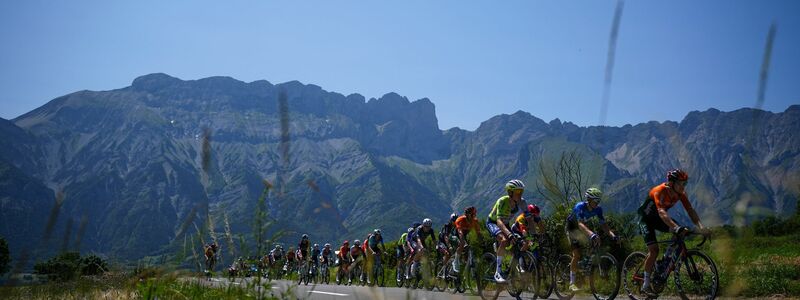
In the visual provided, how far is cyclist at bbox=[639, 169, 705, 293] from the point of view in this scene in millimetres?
8250

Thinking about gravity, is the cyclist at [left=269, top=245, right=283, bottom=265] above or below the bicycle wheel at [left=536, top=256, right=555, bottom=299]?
above

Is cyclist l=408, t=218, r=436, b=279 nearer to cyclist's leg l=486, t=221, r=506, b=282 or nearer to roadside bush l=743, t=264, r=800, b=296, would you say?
cyclist's leg l=486, t=221, r=506, b=282

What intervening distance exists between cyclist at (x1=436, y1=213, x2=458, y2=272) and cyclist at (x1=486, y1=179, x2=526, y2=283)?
4655mm

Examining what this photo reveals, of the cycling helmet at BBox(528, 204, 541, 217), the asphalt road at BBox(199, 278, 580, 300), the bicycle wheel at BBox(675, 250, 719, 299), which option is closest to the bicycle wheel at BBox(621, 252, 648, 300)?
the bicycle wheel at BBox(675, 250, 719, 299)

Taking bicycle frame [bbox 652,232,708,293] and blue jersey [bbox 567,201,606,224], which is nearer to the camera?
bicycle frame [bbox 652,232,708,293]

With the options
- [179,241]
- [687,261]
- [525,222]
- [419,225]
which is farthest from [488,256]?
[179,241]

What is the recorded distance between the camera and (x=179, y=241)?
17.2 feet

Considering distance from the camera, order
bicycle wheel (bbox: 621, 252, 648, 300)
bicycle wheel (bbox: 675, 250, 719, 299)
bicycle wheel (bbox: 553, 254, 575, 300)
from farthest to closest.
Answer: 1. bicycle wheel (bbox: 553, 254, 575, 300)
2. bicycle wheel (bbox: 621, 252, 648, 300)
3. bicycle wheel (bbox: 675, 250, 719, 299)

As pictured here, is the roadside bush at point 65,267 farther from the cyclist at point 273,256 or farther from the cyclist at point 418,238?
the cyclist at point 418,238

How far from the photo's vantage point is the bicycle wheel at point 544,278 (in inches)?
438

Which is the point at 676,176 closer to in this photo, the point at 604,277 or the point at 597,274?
the point at 604,277

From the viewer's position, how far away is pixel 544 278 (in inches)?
443

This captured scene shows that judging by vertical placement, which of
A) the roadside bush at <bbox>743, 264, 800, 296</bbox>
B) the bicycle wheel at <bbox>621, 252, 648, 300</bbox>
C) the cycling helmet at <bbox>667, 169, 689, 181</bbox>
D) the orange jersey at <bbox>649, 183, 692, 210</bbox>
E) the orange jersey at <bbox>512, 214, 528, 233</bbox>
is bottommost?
the roadside bush at <bbox>743, 264, 800, 296</bbox>

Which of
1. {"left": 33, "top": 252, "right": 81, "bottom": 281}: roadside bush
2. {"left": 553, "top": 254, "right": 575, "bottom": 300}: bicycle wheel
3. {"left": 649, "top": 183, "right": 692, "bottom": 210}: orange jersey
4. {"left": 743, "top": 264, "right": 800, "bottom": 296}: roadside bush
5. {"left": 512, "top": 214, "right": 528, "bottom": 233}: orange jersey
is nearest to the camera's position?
{"left": 33, "top": 252, "right": 81, "bottom": 281}: roadside bush
